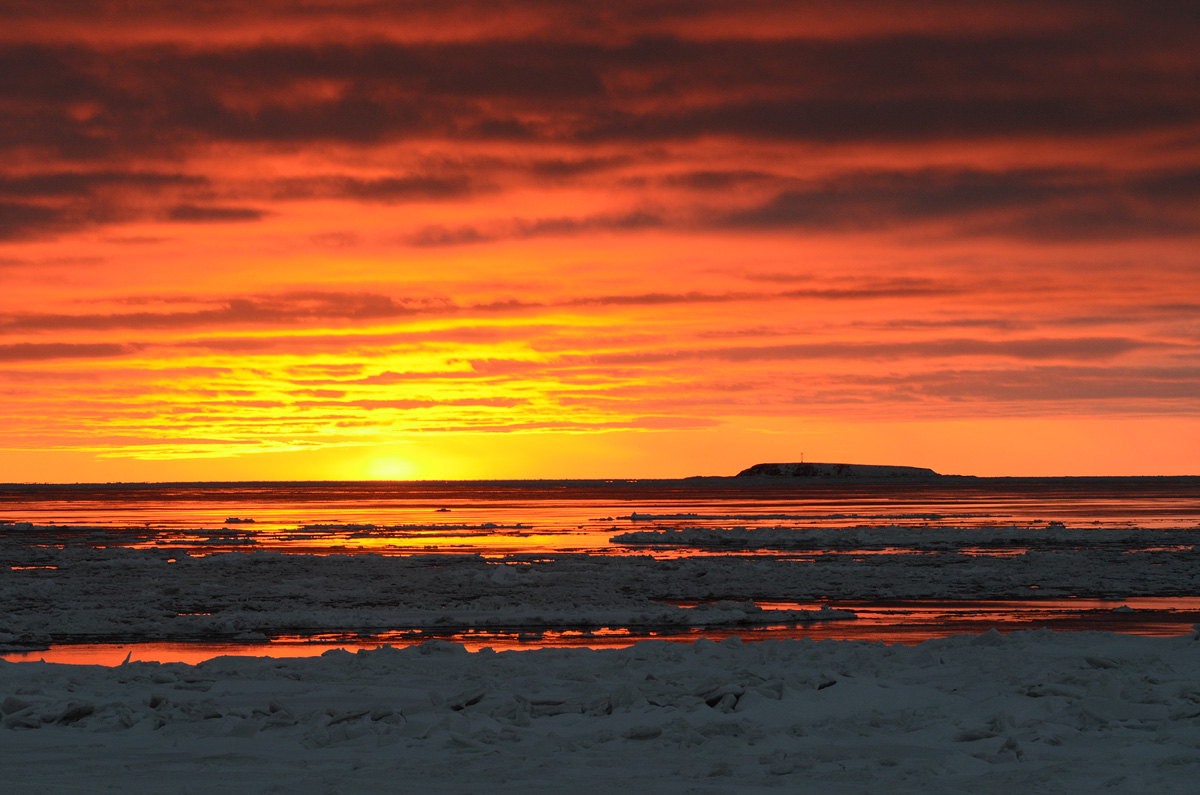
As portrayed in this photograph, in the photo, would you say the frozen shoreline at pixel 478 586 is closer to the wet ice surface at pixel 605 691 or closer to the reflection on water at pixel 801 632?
the wet ice surface at pixel 605 691

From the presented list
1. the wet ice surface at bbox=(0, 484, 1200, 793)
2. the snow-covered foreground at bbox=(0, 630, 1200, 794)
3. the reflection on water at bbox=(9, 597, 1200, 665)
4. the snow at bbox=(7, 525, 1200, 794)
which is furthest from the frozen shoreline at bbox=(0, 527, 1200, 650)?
the snow-covered foreground at bbox=(0, 630, 1200, 794)

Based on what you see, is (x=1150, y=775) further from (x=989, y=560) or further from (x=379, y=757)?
(x=989, y=560)

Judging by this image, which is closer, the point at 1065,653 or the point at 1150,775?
the point at 1150,775

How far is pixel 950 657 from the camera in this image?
11.5 m

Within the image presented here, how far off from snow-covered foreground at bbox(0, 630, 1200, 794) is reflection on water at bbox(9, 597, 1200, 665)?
3.04 metres

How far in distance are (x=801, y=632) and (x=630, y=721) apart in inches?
311

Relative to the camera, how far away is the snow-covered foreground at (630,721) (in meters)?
7.72

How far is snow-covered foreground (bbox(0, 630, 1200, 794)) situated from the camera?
7.72 metres

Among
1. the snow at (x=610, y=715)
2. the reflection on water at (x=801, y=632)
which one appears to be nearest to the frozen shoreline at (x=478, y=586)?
the snow at (x=610, y=715)

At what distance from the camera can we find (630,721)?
365 inches

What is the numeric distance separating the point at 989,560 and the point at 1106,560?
3.28 meters

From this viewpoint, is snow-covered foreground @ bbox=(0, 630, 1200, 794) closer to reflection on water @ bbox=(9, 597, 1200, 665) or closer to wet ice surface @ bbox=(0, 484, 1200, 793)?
wet ice surface @ bbox=(0, 484, 1200, 793)

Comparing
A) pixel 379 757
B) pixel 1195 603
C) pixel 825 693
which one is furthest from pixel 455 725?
pixel 1195 603

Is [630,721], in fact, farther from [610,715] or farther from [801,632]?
[801,632]
